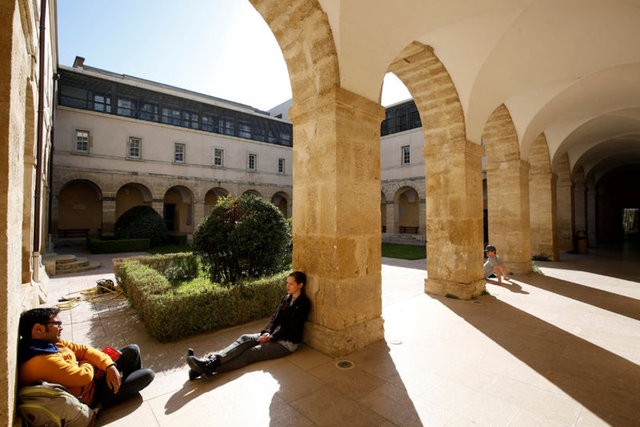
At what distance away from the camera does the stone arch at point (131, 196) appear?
20.0 m

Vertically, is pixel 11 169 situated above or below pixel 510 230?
above

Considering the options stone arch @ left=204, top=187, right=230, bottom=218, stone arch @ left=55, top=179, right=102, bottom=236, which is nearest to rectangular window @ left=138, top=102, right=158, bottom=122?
stone arch @ left=55, top=179, right=102, bottom=236

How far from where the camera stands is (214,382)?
303 cm

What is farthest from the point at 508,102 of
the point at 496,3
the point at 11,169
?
the point at 11,169

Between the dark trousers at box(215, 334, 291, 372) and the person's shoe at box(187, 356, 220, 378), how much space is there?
0.28 feet

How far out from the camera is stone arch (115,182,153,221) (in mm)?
19984

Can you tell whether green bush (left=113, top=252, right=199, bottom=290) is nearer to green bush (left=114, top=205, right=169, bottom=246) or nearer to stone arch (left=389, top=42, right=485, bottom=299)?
stone arch (left=389, top=42, right=485, bottom=299)

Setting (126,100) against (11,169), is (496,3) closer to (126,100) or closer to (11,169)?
(11,169)

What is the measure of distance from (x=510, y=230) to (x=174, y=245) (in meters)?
16.4

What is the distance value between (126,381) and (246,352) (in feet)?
3.69

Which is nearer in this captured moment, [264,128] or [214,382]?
[214,382]

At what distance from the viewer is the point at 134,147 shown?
19.5 m

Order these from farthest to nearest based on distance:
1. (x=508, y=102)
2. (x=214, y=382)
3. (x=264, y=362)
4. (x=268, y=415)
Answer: (x=508, y=102), (x=264, y=362), (x=214, y=382), (x=268, y=415)

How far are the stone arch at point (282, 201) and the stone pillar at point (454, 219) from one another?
19413 millimetres
